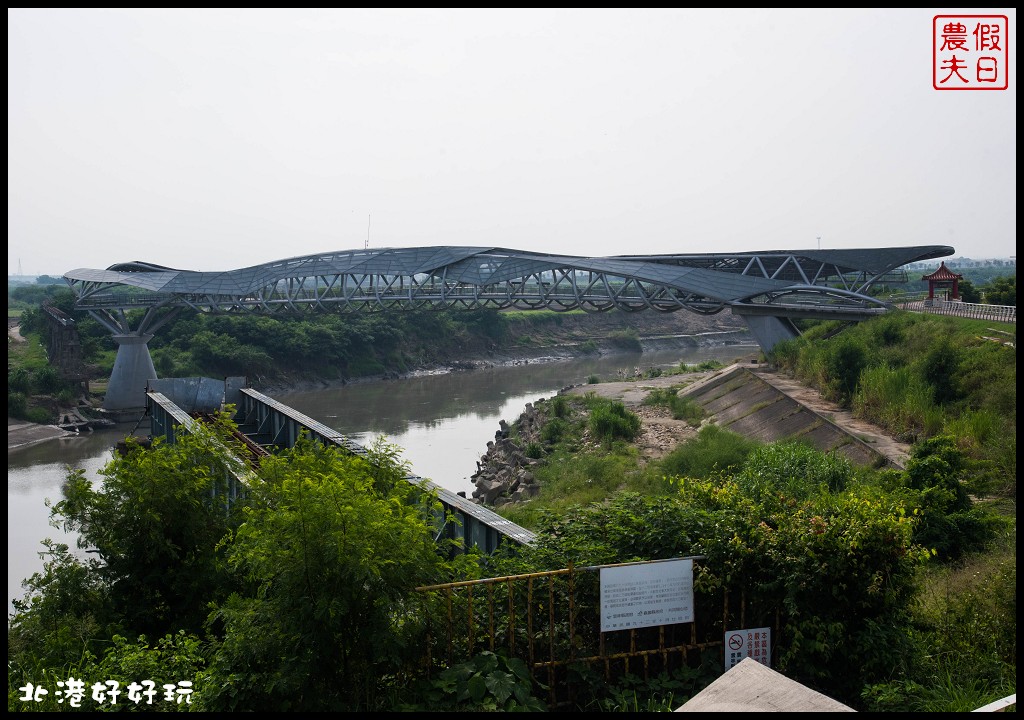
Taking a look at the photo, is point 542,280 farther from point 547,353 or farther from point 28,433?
point 547,353

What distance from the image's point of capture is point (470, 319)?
70.3 m

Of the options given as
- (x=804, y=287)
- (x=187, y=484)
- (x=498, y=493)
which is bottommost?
(x=498, y=493)

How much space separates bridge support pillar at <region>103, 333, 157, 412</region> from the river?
3.35 meters

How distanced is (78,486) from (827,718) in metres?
6.51

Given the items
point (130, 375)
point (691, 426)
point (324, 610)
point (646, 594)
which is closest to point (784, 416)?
point (691, 426)

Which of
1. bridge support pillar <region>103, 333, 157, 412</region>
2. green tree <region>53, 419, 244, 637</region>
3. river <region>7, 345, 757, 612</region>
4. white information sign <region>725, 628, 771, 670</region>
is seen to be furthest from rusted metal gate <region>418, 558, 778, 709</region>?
bridge support pillar <region>103, 333, 157, 412</region>

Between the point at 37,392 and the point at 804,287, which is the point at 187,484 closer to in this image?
the point at 804,287

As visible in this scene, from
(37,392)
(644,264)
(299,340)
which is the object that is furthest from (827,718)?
(299,340)

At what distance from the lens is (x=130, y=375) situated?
1682 inches

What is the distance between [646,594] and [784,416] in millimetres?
18246

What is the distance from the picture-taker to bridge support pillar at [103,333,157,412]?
41000 mm

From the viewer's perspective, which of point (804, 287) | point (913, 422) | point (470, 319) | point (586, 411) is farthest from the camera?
point (470, 319)

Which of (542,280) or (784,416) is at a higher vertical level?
(542,280)

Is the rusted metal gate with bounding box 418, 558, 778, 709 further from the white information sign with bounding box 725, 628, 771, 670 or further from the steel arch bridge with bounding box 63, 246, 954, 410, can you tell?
the steel arch bridge with bounding box 63, 246, 954, 410
